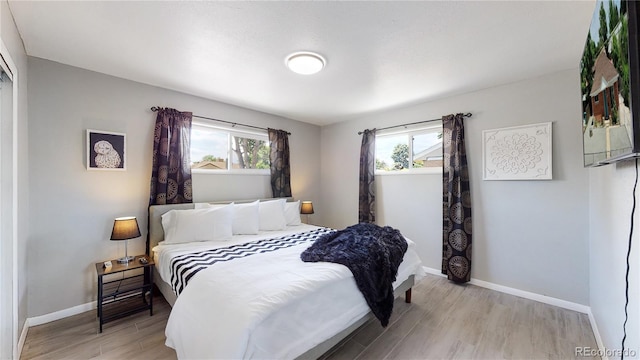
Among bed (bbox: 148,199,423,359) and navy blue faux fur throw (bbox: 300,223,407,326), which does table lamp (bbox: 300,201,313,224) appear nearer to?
navy blue faux fur throw (bbox: 300,223,407,326)

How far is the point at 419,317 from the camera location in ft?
7.84

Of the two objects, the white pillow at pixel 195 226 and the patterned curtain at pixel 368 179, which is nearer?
the white pillow at pixel 195 226

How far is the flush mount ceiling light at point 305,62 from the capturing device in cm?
220

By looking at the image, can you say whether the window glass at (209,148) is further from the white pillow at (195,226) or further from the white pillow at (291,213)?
the white pillow at (291,213)

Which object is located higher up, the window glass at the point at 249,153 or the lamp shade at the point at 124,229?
the window glass at the point at 249,153

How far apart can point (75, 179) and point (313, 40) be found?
2.66 meters

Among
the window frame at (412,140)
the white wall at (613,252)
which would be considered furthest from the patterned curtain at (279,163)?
the white wall at (613,252)

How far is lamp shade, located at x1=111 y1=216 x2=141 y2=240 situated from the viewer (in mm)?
2336

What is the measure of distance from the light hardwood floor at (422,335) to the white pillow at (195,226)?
718mm

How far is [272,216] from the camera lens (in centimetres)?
344

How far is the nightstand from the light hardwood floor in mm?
94

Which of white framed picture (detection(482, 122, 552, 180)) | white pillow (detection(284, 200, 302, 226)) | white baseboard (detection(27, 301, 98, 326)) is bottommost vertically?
white baseboard (detection(27, 301, 98, 326))

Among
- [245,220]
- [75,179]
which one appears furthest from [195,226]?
[75,179]

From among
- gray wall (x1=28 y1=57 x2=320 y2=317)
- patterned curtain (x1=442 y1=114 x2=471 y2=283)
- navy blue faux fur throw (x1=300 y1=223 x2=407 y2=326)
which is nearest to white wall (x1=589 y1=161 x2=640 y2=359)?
patterned curtain (x1=442 y1=114 x2=471 y2=283)
